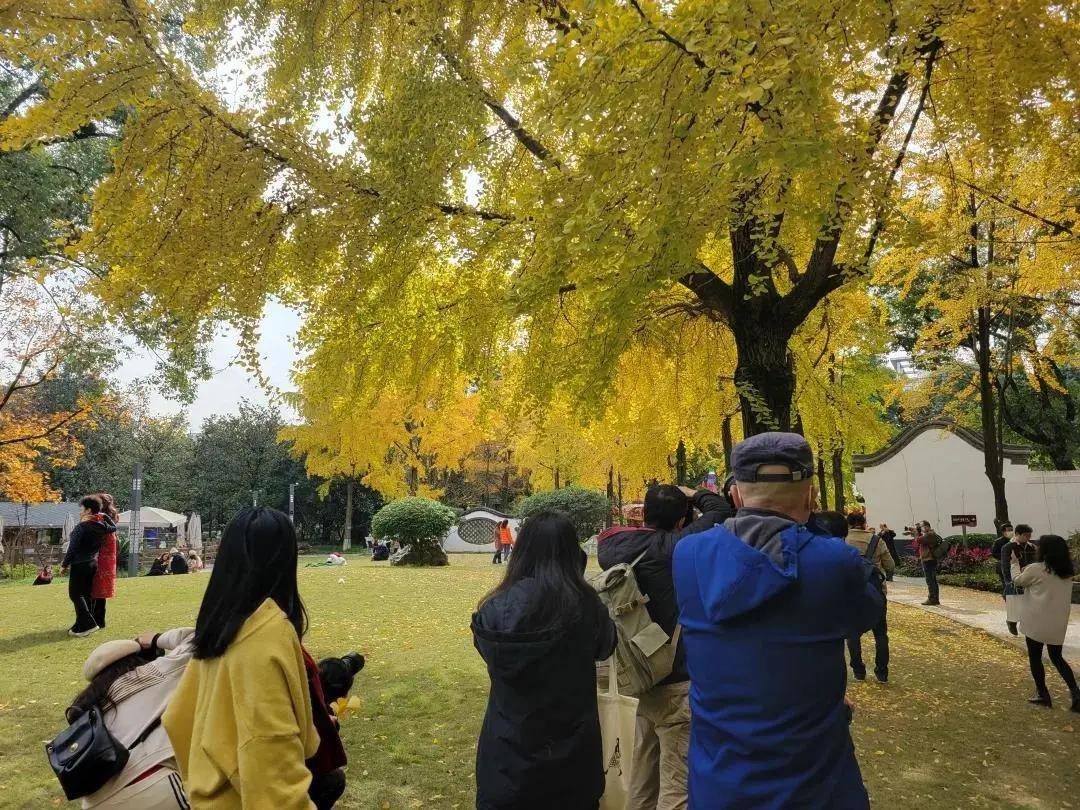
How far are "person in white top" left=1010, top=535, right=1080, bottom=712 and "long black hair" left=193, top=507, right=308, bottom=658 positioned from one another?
6.55 metres

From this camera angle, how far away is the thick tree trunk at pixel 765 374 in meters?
6.13

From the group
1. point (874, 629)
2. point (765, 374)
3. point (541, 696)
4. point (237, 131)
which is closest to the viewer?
point (541, 696)

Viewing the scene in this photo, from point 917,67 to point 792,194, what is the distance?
1.84 m

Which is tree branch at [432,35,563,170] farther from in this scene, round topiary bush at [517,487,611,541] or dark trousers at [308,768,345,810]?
round topiary bush at [517,487,611,541]

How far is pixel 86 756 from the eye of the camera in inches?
72.9

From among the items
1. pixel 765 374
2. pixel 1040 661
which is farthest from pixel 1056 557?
pixel 765 374

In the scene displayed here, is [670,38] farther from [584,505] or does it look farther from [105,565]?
[584,505]

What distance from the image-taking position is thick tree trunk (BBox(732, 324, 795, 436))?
6.13m

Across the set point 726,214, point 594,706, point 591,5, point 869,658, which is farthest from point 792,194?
point 869,658

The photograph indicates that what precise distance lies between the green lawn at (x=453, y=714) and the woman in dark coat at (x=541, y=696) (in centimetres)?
193

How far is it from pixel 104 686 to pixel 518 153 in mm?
6375

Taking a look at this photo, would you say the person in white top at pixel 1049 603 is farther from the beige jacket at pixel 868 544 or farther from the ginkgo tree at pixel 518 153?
the ginkgo tree at pixel 518 153

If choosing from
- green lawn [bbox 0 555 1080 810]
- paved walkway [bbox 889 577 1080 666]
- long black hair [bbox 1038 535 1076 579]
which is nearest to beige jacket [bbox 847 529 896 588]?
green lawn [bbox 0 555 1080 810]

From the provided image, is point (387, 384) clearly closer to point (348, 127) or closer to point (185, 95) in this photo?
point (348, 127)
